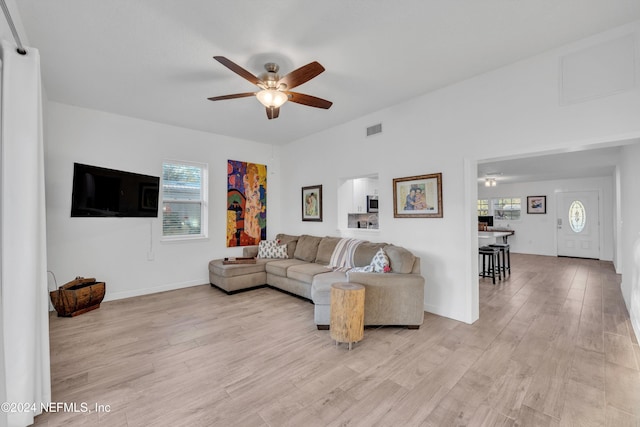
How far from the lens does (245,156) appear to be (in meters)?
5.70

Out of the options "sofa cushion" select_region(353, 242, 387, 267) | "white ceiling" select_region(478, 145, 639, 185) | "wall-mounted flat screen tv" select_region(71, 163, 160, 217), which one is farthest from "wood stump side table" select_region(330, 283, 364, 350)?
"wall-mounted flat screen tv" select_region(71, 163, 160, 217)

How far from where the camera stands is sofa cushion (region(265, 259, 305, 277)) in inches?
180

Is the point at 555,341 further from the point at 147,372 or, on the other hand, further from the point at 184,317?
the point at 184,317

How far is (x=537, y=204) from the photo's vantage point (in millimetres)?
8891

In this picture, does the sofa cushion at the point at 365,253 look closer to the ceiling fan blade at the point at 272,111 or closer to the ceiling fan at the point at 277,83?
the ceiling fan at the point at 277,83

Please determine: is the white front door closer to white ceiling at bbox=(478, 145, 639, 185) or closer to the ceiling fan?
white ceiling at bbox=(478, 145, 639, 185)

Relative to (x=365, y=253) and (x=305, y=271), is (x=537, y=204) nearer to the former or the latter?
(x=365, y=253)

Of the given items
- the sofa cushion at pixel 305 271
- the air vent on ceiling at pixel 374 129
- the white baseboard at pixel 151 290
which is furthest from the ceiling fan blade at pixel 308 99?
the white baseboard at pixel 151 290

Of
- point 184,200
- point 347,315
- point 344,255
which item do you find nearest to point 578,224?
point 344,255

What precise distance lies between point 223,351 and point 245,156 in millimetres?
3987

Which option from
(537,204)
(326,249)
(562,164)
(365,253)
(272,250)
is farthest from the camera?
(537,204)

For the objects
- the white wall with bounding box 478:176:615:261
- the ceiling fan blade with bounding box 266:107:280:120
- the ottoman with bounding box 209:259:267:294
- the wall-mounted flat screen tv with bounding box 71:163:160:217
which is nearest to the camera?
the ceiling fan blade with bounding box 266:107:280:120

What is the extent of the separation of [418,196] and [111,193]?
4210mm

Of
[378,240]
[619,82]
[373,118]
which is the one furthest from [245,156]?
[619,82]
